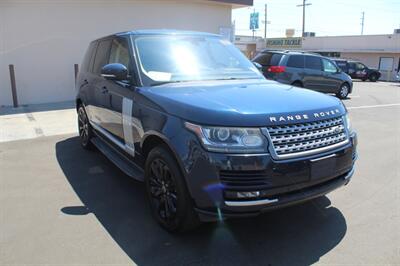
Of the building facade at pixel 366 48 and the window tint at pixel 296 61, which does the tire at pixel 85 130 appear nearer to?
the window tint at pixel 296 61

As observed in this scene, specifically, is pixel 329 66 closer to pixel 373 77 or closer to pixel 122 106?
pixel 122 106

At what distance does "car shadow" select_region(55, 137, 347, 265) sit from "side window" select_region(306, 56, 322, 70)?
1027 centimetres

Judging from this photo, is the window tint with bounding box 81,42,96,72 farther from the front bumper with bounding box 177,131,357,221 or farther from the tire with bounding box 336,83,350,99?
the tire with bounding box 336,83,350,99

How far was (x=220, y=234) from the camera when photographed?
3.47 m

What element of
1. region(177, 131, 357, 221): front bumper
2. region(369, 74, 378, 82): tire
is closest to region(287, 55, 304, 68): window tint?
region(177, 131, 357, 221): front bumper

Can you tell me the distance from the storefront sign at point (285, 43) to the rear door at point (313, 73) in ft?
109

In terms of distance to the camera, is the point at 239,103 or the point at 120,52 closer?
the point at 239,103

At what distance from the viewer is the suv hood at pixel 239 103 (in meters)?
2.93

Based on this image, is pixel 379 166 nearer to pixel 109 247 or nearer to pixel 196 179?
pixel 196 179

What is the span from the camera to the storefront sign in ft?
150

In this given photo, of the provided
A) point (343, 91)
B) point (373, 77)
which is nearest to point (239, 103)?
point (343, 91)

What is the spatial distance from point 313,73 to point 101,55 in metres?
10.00

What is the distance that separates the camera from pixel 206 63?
14.4 feet

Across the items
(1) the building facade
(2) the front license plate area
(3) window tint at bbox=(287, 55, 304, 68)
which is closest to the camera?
(2) the front license plate area
